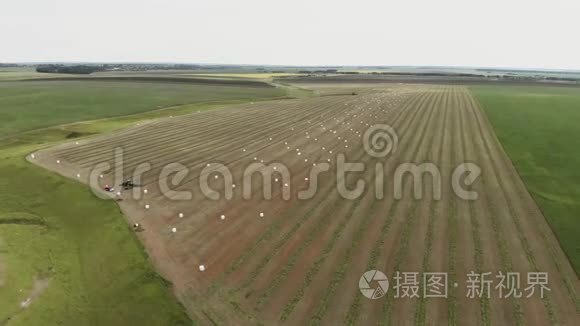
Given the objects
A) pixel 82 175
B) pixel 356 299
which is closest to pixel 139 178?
pixel 82 175

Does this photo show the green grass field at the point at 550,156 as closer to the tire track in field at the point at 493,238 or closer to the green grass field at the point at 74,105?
the tire track in field at the point at 493,238

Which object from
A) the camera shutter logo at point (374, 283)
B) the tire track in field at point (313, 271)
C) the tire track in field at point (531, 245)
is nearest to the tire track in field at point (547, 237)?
the tire track in field at point (531, 245)

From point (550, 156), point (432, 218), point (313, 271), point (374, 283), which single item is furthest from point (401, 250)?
point (550, 156)

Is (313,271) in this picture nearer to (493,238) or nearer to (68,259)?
(493,238)

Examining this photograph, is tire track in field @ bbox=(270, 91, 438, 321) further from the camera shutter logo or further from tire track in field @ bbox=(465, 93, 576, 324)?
tire track in field @ bbox=(465, 93, 576, 324)

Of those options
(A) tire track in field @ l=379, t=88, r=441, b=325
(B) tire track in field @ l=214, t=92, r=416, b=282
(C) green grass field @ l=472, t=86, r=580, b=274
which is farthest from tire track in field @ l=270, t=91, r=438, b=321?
(C) green grass field @ l=472, t=86, r=580, b=274

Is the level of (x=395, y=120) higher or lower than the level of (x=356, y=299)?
higher

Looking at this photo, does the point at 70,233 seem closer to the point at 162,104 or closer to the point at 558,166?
the point at 558,166
